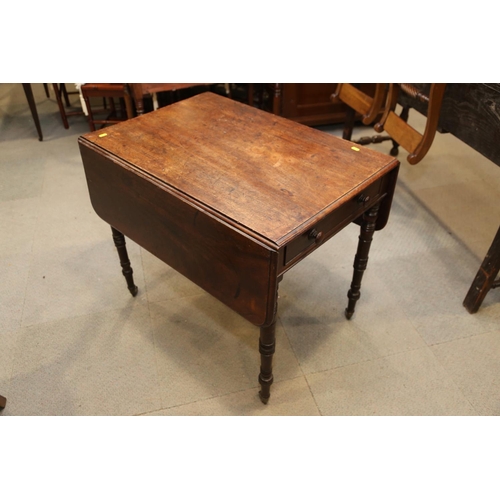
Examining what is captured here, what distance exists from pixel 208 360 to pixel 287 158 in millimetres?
821

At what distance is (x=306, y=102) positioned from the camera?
3.04m

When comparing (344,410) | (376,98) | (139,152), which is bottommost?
(344,410)

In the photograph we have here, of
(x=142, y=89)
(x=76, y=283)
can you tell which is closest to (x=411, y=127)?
(x=142, y=89)

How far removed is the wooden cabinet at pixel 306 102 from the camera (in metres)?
2.92

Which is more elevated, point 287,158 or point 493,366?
point 287,158

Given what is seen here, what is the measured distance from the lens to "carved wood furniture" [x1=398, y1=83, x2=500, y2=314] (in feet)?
5.67

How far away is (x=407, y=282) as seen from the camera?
2033mm

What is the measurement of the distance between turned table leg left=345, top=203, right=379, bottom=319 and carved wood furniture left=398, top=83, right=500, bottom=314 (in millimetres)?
530

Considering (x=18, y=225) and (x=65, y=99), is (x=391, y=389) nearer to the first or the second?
(x=18, y=225)

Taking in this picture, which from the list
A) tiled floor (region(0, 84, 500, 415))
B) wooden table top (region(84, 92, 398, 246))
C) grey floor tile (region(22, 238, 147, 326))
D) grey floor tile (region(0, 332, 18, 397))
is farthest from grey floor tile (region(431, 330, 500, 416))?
grey floor tile (region(0, 332, 18, 397))

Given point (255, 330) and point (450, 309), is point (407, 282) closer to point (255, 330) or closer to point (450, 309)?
point (450, 309)

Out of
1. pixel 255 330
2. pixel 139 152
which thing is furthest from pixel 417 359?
pixel 139 152

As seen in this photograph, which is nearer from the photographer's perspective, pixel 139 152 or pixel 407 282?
pixel 139 152

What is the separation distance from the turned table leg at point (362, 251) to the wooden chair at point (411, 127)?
1.77 feet
